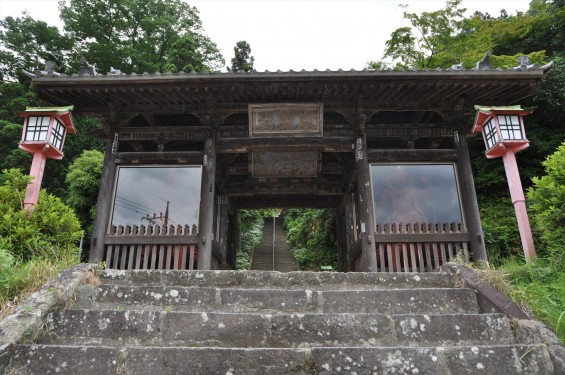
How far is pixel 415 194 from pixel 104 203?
6775 mm

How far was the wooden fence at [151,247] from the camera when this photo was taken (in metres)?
7.85

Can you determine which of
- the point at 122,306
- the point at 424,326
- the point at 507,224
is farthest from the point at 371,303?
the point at 507,224

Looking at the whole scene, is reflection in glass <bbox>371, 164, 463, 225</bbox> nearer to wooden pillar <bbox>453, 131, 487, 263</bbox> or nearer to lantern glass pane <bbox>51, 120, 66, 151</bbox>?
wooden pillar <bbox>453, 131, 487, 263</bbox>

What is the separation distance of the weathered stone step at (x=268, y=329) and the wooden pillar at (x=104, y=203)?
433 cm

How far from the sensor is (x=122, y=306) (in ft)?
12.8

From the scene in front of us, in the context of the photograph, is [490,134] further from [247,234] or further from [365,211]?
[247,234]

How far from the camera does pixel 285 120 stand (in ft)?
27.5

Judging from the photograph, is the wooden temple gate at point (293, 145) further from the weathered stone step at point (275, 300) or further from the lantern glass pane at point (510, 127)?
the weathered stone step at point (275, 300)

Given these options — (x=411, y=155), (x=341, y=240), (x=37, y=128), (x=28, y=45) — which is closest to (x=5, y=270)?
(x=37, y=128)

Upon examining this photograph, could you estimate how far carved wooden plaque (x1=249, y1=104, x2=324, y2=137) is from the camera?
27.1ft

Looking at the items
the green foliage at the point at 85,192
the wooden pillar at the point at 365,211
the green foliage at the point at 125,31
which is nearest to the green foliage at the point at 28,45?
the green foliage at the point at 125,31

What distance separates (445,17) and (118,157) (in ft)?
60.5

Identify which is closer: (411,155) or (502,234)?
(411,155)

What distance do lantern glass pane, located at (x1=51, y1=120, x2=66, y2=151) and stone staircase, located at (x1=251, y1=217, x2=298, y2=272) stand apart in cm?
1322
